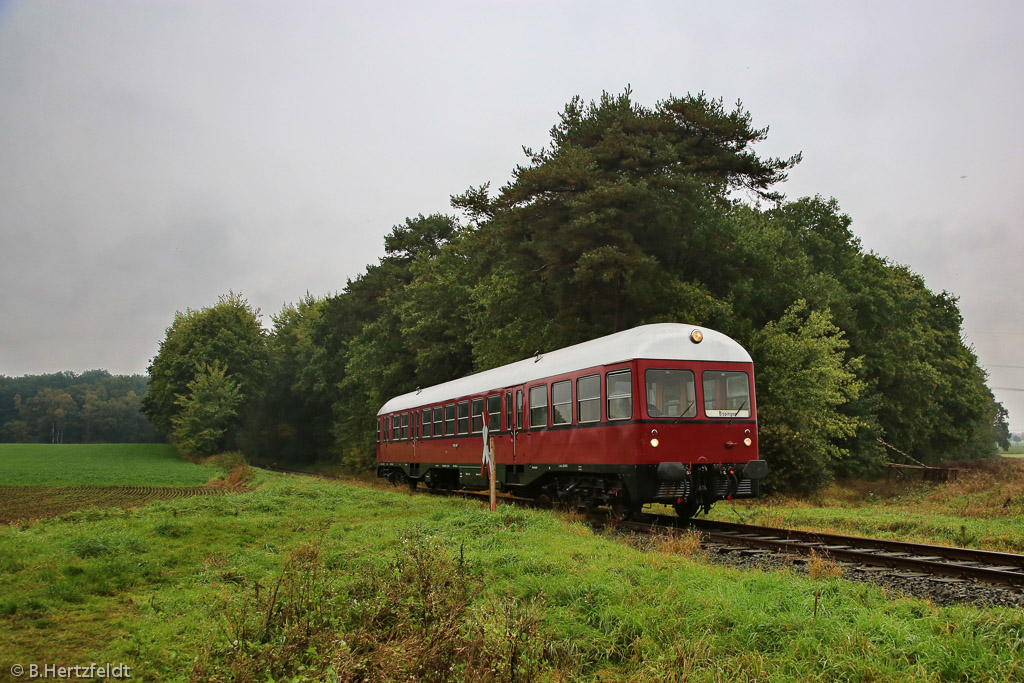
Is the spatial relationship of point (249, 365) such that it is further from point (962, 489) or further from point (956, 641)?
point (956, 641)

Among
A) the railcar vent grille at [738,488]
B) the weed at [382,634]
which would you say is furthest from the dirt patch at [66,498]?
the railcar vent grille at [738,488]

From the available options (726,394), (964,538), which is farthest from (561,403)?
(964,538)

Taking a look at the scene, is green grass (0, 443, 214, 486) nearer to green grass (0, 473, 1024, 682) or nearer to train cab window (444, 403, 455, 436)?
train cab window (444, 403, 455, 436)

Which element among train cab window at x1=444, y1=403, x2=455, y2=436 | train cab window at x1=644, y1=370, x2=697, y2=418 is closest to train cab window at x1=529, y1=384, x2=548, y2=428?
train cab window at x1=644, y1=370, x2=697, y2=418

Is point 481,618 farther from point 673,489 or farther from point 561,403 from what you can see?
point 561,403

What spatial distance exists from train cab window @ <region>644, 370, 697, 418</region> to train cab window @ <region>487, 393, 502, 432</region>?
588 centimetres

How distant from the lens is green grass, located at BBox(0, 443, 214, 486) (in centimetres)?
3100

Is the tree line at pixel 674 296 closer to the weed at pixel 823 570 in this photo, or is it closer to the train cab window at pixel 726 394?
the train cab window at pixel 726 394

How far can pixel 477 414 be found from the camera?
61.1 ft

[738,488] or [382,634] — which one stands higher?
[738,488]

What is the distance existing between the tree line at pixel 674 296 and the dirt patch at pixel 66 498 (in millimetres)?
12451

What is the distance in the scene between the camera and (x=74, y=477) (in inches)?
1291

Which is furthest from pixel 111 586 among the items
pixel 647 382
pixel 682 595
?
pixel 647 382

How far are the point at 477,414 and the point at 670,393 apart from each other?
291 inches
